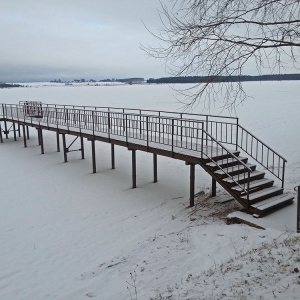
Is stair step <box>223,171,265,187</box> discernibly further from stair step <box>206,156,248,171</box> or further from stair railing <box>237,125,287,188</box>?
stair step <box>206,156,248,171</box>

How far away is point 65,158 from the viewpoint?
16969 mm

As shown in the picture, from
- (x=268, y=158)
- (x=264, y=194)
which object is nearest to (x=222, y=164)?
(x=264, y=194)

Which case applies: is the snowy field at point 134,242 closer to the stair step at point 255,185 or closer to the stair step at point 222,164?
the stair step at point 255,185

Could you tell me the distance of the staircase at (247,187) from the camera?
7992 mm

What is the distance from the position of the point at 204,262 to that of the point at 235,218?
2.01m

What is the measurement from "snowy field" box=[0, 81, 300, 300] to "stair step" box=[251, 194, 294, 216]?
20 centimetres

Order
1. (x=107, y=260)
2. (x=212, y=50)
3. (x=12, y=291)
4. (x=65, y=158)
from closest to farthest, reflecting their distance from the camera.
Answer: (x=212, y=50)
(x=12, y=291)
(x=107, y=260)
(x=65, y=158)

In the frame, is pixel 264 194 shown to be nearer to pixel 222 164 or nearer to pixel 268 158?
pixel 222 164

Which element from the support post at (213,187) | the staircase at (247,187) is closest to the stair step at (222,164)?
the staircase at (247,187)

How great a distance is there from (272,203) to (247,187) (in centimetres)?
69

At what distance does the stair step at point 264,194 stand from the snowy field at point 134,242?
0.53m

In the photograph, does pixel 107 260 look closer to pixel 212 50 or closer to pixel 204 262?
pixel 204 262

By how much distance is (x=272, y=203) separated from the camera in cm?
→ 805

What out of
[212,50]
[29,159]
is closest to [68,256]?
[212,50]
